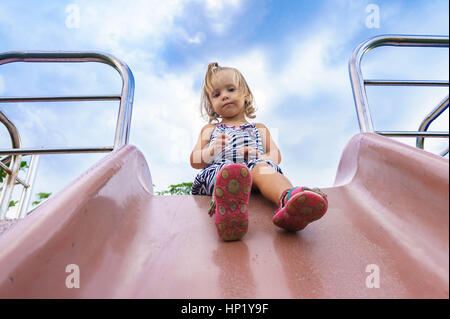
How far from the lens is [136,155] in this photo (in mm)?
930

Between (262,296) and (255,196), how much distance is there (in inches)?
18.7

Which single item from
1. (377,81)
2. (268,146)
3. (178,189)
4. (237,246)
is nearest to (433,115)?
(377,81)

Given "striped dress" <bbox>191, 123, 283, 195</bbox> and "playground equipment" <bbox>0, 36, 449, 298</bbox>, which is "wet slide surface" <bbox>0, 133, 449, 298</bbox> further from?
"striped dress" <bbox>191, 123, 283, 195</bbox>

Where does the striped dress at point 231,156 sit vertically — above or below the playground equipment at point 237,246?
above

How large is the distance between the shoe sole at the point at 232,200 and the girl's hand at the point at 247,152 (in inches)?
17.1

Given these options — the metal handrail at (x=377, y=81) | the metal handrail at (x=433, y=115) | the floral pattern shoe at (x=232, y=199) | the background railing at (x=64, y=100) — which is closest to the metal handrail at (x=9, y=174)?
the background railing at (x=64, y=100)

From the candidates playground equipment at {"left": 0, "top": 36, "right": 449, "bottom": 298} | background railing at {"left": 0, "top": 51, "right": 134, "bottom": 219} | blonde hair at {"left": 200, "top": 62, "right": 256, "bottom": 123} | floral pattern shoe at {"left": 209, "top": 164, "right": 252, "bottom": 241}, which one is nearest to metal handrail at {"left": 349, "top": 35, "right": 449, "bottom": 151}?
playground equipment at {"left": 0, "top": 36, "right": 449, "bottom": 298}

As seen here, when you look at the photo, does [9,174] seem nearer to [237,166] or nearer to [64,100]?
[64,100]

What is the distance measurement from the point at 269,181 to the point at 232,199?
0.77 ft

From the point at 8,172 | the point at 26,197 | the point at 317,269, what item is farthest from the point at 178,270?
the point at 26,197

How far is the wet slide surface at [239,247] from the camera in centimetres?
42

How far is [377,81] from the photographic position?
1.14 m

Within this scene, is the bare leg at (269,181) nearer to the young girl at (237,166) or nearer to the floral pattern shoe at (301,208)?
the young girl at (237,166)
